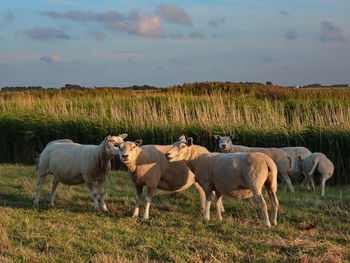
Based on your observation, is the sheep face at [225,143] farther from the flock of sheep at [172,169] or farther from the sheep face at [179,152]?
the sheep face at [179,152]

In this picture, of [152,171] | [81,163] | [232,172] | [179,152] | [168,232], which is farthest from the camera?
[81,163]

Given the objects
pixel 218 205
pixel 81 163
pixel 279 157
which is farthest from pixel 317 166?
pixel 81 163

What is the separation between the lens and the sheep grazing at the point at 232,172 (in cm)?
1024

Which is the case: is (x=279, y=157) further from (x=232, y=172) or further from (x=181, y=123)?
(x=181, y=123)

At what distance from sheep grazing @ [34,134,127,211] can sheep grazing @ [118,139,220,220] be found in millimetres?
598

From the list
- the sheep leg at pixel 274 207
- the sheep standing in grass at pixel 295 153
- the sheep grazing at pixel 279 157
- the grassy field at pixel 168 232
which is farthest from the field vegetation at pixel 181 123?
the sheep leg at pixel 274 207

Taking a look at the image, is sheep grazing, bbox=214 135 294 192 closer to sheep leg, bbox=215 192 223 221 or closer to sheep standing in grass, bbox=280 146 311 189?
sheep standing in grass, bbox=280 146 311 189

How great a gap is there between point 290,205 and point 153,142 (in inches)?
354

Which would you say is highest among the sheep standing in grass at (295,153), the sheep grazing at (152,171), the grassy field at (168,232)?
the sheep grazing at (152,171)

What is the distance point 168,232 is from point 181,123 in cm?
1130

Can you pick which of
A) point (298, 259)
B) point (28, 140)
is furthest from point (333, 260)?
point (28, 140)

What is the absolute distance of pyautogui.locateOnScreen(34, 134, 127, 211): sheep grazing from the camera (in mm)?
12055

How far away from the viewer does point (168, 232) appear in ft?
31.7

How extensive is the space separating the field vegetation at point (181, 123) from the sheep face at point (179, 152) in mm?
7616
